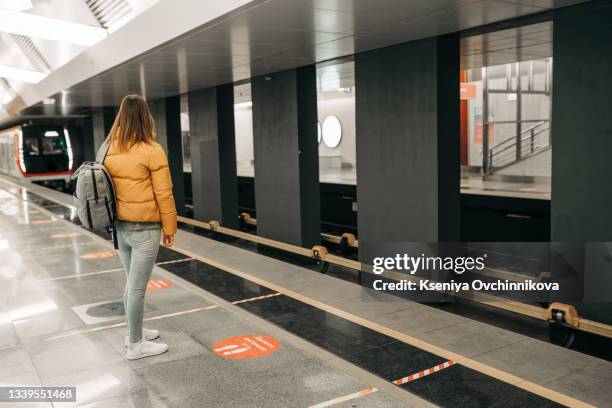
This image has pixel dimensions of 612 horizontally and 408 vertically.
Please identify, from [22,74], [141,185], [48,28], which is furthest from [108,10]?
[141,185]

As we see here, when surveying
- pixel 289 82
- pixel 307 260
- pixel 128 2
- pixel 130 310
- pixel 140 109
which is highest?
pixel 128 2

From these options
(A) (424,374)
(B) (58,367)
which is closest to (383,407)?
(A) (424,374)

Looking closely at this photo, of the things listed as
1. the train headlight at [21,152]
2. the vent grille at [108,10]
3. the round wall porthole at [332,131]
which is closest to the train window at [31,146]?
the train headlight at [21,152]

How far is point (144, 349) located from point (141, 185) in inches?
56.4

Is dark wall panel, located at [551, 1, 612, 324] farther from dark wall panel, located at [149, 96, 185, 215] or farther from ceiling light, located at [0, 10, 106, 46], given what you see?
dark wall panel, located at [149, 96, 185, 215]

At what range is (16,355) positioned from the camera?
4859 millimetres

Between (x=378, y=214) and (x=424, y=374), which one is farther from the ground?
→ (x=378, y=214)

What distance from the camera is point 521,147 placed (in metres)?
18.8

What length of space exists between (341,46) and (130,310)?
443 cm

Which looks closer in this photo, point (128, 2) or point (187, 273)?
point (187, 273)

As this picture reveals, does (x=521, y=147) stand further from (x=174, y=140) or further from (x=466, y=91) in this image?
(x=174, y=140)

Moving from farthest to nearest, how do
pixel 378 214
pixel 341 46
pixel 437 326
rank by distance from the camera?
pixel 378 214, pixel 341 46, pixel 437 326

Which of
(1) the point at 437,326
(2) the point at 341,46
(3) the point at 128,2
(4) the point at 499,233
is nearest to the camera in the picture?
(1) the point at 437,326

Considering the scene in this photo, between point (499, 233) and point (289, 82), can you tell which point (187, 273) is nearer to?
point (289, 82)
